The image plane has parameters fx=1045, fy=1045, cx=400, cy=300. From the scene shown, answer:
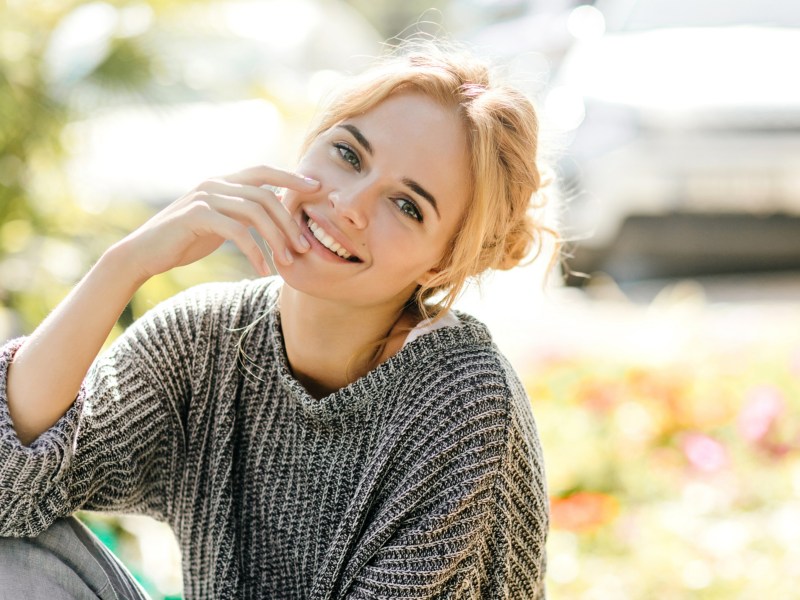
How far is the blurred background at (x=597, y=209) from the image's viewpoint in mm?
3021

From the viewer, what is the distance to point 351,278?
1933mm

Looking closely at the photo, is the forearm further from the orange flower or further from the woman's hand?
the orange flower

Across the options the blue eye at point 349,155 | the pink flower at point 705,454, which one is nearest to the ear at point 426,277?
the blue eye at point 349,155

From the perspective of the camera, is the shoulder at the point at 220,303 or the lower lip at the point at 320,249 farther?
the shoulder at the point at 220,303

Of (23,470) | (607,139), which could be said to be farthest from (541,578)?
(607,139)

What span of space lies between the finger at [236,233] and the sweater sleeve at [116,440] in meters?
0.33

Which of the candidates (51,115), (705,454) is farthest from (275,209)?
(51,115)

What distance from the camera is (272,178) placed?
1.90 meters

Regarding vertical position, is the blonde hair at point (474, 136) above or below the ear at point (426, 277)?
above

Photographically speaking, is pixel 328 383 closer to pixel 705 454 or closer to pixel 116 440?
pixel 116 440

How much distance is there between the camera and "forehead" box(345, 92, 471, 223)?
6.40 ft

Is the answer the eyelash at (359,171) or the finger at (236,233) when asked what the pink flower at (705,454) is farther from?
the finger at (236,233)

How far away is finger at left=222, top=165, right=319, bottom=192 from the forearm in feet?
0.84

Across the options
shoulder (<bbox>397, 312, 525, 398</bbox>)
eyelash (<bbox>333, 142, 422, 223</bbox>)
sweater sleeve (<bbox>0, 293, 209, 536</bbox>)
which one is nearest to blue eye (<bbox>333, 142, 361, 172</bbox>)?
eyelash (<bbox>333, 142, 422, 223</bbox>)
